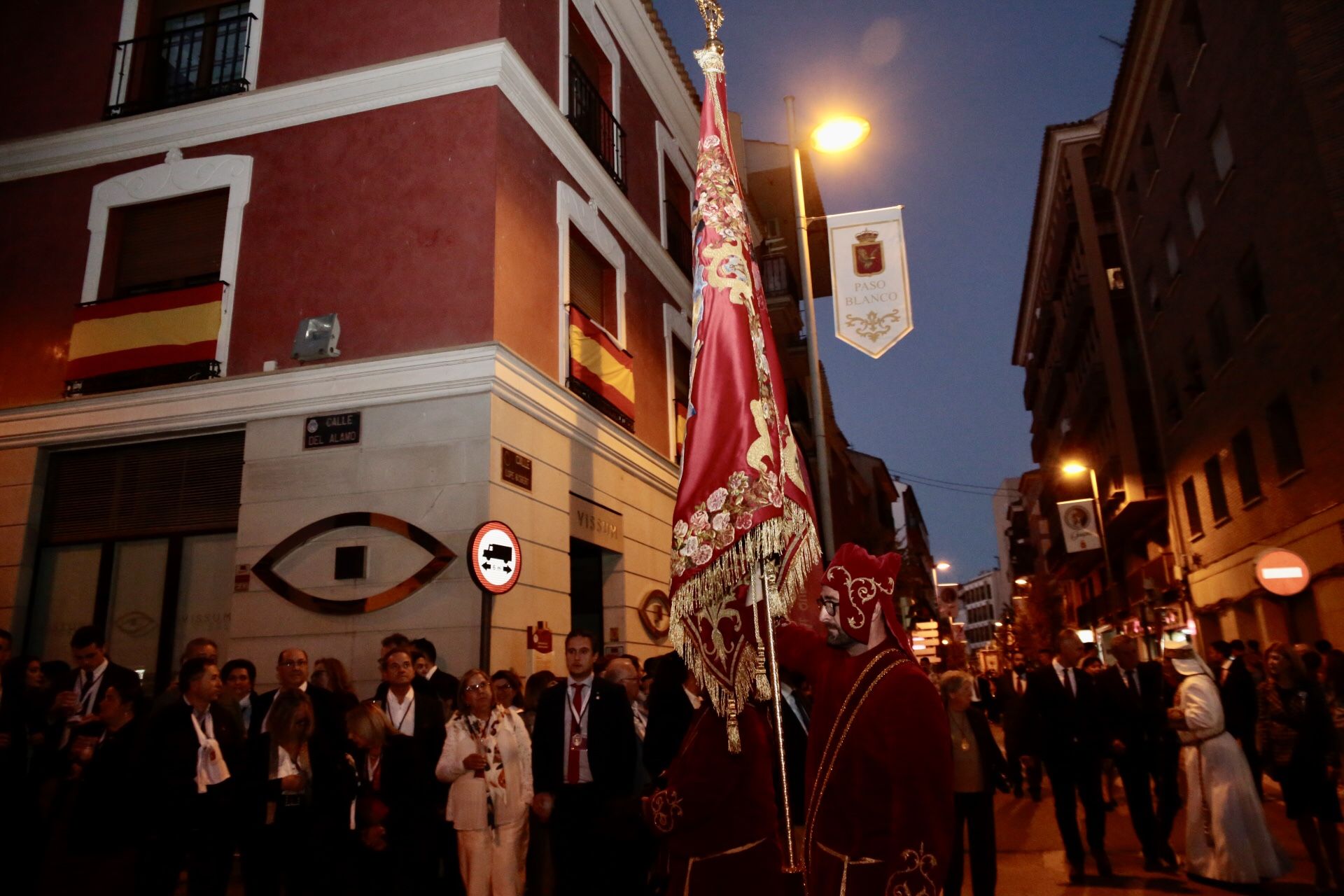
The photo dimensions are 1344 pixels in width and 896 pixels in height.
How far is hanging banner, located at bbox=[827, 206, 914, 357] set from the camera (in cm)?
1173

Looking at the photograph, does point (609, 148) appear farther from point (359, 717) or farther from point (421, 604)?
point (359, 717)

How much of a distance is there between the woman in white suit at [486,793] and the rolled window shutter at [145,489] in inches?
202

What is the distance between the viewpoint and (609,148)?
14.3 metres

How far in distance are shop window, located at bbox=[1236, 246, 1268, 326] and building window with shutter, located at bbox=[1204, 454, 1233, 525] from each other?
387 centimetres

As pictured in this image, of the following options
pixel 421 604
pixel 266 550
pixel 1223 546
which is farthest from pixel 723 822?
pixel 1223 546

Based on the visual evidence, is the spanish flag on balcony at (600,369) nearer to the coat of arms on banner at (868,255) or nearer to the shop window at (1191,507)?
the coat of arms on banner at (868,255)

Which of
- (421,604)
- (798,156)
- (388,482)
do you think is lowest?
(421,604)

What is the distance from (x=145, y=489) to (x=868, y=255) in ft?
29.8

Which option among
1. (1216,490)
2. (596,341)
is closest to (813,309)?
(596,341)

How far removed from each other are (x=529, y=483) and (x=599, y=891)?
504 centimetres

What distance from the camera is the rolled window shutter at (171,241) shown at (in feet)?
37.6

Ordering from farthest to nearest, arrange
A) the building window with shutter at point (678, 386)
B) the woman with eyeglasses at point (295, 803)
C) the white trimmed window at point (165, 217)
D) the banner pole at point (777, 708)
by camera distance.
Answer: the building window with shutter at point (678, 386), the white trimmed window at point (165, 217), the woman with eyeglasses at point (295, 803), the banner pole at point (777, 708)

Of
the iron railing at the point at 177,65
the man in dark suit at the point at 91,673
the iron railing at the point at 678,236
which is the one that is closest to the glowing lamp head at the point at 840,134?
the iron railing at the point at 678,236

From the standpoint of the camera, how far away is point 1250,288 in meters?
17.4
